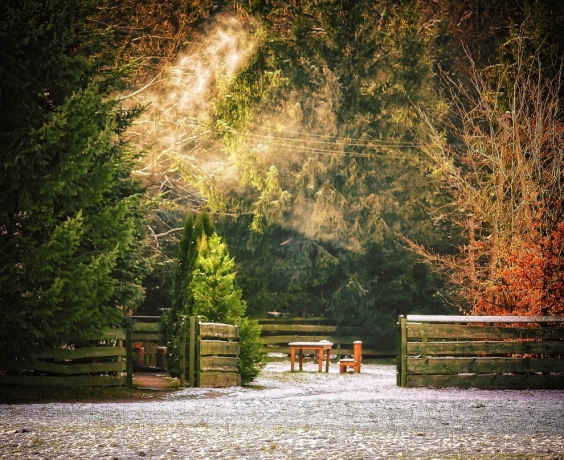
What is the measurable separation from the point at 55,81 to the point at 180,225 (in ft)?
64.9

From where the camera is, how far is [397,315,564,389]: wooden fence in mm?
17844

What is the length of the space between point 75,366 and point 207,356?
2915 millimetres

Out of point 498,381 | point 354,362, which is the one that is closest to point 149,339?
point 354,362

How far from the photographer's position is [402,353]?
59.3ft

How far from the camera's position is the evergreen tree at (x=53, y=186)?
1509 cm

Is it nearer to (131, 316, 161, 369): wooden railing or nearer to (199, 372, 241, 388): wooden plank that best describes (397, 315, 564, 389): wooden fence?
(199, 372, 241, 388): wooden plank

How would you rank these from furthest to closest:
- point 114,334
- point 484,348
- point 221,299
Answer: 1. point 221,299
2. point 484,348
3. point 114,334

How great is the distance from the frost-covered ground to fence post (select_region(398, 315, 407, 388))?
96 centimetres

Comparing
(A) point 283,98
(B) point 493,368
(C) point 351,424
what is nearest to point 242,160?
(A) point 283,98

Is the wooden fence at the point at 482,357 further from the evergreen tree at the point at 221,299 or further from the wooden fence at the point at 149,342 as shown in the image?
the wooden fence at the point at 149,342

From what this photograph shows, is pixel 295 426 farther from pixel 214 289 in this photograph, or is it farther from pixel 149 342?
pixel 149 342

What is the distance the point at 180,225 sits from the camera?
35688 millimetres

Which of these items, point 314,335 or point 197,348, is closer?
point 197,348

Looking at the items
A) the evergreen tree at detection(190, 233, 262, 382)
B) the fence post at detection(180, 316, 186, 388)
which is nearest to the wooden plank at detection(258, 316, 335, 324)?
the evergreen tree at detection(190, 233, 262, 382)
